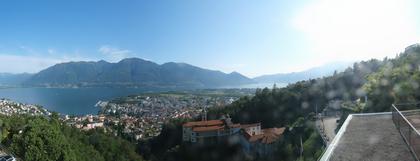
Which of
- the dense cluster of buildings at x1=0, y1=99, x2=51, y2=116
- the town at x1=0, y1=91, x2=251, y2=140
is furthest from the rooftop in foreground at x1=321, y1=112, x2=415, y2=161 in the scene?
the dense cluster of buildings at x1=0, y1=99, x2=51, y2=116

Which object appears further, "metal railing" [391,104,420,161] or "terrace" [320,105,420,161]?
"terrace" [320,105,420,161]

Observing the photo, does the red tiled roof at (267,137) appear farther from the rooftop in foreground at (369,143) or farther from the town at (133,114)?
the rooftop in foreground at (369,143)

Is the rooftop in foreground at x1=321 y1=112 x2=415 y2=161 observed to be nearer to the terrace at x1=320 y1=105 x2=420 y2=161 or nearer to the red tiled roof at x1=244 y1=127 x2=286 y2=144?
the terrace at x1=320 y1=105 x2=420 y2=161

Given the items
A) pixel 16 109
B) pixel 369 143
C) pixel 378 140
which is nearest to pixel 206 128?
pixel 378 140

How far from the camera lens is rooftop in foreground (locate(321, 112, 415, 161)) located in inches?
189

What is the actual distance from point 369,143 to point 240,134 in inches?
1431

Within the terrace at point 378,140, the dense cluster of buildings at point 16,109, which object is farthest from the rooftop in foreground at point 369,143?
the dense cluster of buildings at point 16,109

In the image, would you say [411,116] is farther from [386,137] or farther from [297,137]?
[297,137]

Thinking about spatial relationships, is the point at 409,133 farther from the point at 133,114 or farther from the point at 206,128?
the point at 133,114

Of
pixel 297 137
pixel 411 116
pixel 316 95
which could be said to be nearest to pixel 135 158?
pixel 297 137

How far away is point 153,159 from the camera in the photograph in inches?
1800

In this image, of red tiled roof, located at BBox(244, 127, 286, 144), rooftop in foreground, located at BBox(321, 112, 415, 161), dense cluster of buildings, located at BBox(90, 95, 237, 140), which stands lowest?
dense cluster of buildings, located at BBox(90, 95, 237, 140)

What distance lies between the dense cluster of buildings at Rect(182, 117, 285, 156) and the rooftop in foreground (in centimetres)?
2846

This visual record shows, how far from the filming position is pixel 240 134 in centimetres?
4138
